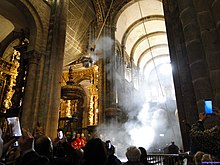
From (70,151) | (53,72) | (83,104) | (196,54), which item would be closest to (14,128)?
(70,151)

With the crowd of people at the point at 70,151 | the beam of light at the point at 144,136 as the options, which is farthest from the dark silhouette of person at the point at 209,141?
the beam of light at the point at 144,136

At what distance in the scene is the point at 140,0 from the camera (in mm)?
13461

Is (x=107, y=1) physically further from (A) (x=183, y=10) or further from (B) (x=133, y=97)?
(A) (x=183, y=10)

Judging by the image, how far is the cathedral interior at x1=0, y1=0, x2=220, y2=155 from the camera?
352 centimetres

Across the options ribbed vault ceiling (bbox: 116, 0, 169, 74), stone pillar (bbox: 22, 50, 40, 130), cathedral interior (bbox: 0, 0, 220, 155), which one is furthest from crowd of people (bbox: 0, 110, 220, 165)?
ribbed vault ceiling (bbox: 116, 0, 169, 74)

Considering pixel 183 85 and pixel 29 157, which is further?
pixel 183 85

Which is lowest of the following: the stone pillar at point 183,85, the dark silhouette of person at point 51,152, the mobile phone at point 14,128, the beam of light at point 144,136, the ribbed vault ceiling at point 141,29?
the beam of light at point 144,136

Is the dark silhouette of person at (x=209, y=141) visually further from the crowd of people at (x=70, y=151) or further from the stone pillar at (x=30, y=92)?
the stone pillar at (x=30, y=92)

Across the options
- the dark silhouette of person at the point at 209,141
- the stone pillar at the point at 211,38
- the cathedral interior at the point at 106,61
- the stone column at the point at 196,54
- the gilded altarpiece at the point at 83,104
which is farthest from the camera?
the gilded altarpiece at the point at 83,104

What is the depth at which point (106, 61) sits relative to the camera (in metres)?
11.9

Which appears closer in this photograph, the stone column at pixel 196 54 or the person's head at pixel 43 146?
the person's head at pixel 43 146

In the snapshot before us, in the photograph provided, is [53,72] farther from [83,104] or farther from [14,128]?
[83,104]

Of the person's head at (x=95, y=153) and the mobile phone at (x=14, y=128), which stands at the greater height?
the mobile phone at (x=14, y=128)

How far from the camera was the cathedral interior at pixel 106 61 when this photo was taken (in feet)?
11.5
